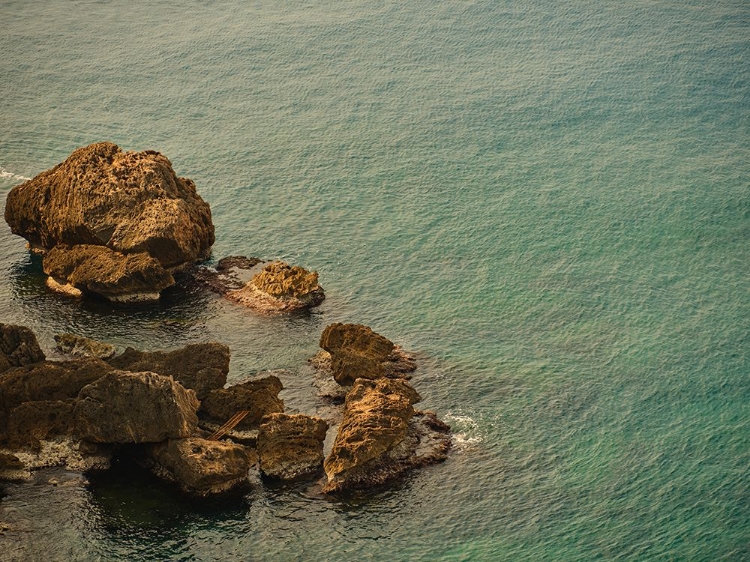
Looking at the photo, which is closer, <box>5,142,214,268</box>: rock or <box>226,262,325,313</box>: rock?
<box>226,262,325,313</box>: rock

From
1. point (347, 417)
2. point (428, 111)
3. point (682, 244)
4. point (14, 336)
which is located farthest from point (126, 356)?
point (428, 111)

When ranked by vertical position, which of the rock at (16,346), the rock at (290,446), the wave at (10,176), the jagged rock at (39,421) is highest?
the wave at (10,176)

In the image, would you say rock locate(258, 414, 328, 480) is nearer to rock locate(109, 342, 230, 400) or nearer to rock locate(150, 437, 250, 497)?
rock locate(150, 437, 250, 497)

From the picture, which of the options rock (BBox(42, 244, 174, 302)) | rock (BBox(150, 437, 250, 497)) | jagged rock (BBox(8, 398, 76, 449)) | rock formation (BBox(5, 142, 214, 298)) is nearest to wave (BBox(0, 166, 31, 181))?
rock formation (BBox(5, 142, 214, 298))

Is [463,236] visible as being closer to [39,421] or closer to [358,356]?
[358,356]

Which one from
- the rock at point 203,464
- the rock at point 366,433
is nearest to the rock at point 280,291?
the rock at point 366,433

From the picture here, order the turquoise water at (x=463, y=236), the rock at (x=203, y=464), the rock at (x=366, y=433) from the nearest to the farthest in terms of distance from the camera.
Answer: the turquoise water at (x=463, y=236), the rock at (x=203, y=464), the rock at (x=366, y=433)

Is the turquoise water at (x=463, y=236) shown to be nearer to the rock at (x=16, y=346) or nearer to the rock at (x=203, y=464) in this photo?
the rock at (x=203, y=464)
